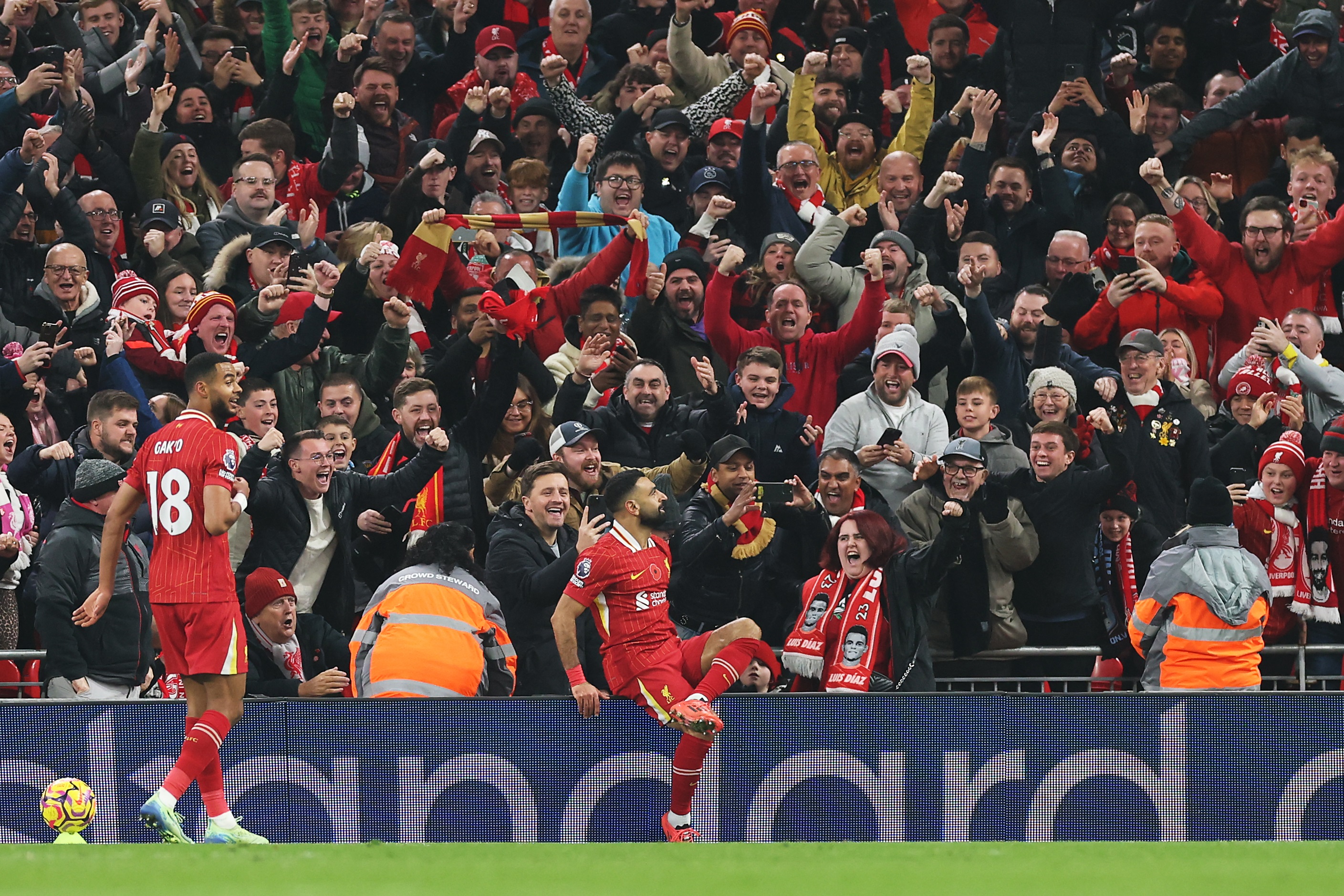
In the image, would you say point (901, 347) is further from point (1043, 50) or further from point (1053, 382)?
point (1043, 50)

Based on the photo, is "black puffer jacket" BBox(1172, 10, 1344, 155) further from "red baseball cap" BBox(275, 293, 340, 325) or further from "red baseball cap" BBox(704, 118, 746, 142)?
"red baseball cap" BBox(275, 293, 340, 325)

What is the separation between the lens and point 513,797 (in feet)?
27.9

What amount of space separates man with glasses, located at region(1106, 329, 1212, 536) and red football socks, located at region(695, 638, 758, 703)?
9.66 feet

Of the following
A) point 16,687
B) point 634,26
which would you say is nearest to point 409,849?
point 16,687

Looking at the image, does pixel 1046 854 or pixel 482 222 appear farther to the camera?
pixel 482 222

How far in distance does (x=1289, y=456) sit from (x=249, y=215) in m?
6.54

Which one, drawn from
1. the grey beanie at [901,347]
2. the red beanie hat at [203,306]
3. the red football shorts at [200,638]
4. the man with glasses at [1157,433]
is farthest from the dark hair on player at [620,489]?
the red beanie hat at [203,306]

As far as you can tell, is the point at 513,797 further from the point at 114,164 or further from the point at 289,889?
the point at 114,164

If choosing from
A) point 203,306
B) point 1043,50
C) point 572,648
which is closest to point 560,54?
point 1043,50

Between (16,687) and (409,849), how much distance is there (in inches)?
117

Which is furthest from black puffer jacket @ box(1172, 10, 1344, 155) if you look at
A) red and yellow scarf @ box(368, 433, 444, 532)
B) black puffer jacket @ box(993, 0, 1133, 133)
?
red and yellow scarf @ box(368, 433, 444, 532)

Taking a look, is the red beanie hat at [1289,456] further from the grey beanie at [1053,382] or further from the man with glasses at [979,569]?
the man with glasses at [979,569]

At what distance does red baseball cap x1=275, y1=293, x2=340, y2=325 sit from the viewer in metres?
11.2

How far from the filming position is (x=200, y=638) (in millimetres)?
7793
